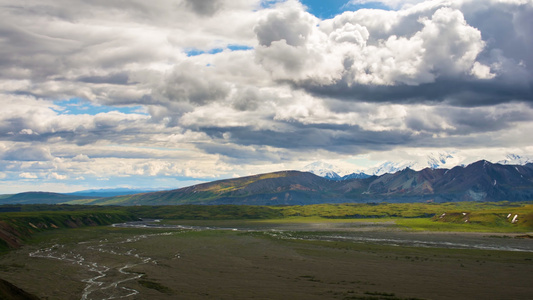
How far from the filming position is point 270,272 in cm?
7119

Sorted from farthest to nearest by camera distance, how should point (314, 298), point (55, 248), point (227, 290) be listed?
1. point (55, 248)
2. point (227, 290)
3. point (314, 298)

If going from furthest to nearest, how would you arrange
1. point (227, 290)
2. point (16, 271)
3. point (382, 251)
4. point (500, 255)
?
point (382, 251) < point (500, 255) < point (16, 271) < point (227, 290)

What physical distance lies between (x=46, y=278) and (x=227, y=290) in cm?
3160

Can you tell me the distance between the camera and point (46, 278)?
65.6 meters

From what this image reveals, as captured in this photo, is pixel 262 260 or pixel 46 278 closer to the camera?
pixel 46 278

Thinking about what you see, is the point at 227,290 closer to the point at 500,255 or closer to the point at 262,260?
the point at 262,260

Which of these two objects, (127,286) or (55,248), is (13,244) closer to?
(55,248)

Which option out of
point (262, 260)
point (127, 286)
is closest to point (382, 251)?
point (262, 260)

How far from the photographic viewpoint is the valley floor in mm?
55031

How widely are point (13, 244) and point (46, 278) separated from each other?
54.4 metres

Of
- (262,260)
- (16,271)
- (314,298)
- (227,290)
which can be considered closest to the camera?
(314,298)

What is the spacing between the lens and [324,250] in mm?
102750

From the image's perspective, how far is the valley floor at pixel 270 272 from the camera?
55.0 m

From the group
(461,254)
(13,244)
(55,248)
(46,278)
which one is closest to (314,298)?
(46,278)
